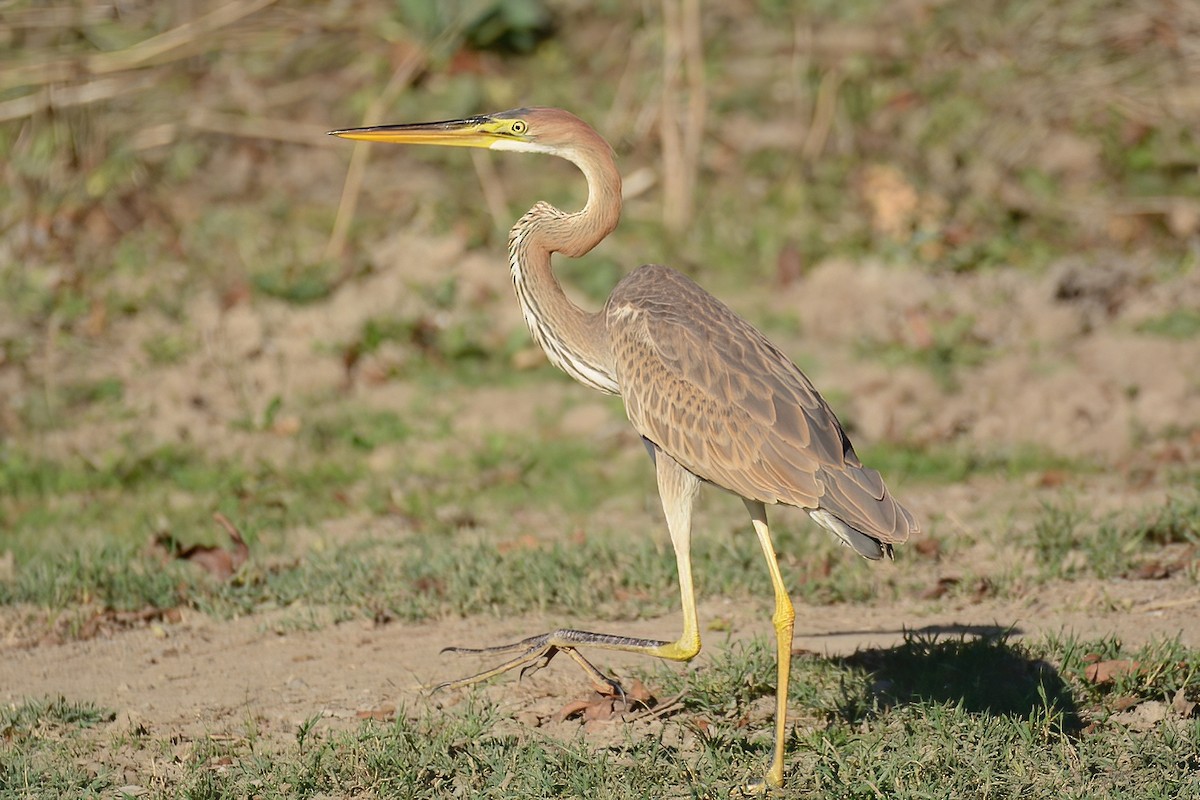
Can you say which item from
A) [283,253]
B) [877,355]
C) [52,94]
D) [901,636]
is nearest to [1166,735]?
[901,636]

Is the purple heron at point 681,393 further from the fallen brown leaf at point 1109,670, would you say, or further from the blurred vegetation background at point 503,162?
the blurred vegetation background at point 503,162

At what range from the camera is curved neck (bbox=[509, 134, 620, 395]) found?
5.18 metres

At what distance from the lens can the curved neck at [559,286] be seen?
5180 millimetres

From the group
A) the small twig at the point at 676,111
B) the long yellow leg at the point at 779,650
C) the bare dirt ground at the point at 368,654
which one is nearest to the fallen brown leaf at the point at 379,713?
the bare dirt ground at the point at 368,654

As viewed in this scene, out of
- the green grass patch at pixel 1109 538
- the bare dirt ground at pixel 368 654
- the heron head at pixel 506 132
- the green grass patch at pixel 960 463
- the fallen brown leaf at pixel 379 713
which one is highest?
the heron head at pixel 506 132

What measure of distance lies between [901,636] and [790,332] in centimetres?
405

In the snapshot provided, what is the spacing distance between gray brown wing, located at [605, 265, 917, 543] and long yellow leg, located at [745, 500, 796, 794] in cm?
14

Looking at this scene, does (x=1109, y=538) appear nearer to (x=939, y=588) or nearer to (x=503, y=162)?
(x=939, y=588)

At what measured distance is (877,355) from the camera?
882cm

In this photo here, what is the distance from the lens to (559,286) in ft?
17.1

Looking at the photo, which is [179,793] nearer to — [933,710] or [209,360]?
[933,710]

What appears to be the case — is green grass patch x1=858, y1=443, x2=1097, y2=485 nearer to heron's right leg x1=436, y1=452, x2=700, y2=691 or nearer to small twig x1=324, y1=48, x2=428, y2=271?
heron's right leg x1=436, y1=452, x2=700, y2=691

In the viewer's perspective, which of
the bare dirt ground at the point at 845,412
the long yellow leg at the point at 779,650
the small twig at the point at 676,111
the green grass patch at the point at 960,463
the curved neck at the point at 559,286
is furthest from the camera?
the small twig at the point at 676,111

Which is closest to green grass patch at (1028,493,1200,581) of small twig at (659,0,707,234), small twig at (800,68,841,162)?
small twig at (659,0,707,234)
